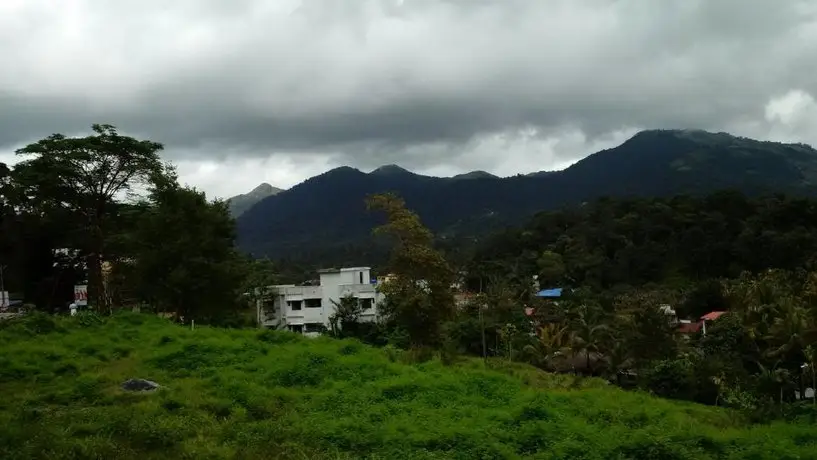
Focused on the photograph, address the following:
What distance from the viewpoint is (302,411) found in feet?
37.5

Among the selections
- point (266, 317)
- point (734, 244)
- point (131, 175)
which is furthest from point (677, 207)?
point (131, 175)

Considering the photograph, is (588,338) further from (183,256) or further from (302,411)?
(302,411)

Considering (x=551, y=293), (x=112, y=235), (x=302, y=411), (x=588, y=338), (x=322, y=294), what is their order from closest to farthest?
(x=302, y=411) → (x=112, y=235) → (x=588, y=338) → (x=322, y=294) → (x=551, y=293)

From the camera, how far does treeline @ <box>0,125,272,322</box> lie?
75.6 feet

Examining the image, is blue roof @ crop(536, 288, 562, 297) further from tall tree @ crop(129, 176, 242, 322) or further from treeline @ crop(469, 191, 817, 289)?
tall tree @ crop(129, 176, 242, 322)

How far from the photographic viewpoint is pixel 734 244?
188 feet

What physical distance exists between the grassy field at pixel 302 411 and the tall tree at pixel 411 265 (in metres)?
6.75

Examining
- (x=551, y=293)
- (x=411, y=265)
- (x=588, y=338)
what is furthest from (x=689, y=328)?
(x=411, y=265)

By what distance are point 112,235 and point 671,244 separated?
1995 inches

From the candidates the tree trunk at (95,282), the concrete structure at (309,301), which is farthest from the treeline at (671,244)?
the tree trunk at (95,282)

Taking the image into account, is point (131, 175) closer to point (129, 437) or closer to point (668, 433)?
point (129, 437)

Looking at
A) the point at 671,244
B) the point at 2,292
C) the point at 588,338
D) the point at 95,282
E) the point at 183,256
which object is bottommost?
the point at 588,338

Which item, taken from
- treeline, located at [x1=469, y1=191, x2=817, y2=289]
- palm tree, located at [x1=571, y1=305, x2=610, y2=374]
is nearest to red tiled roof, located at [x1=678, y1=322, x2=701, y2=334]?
treeline, located at [x1=469, y1=191, x2=817, y2=289]

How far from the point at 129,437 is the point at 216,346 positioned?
22.3 ft
